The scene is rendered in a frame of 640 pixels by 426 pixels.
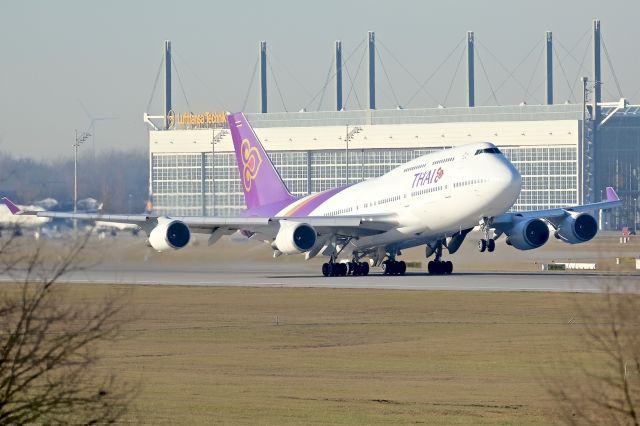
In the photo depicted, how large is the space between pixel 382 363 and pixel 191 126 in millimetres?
147767

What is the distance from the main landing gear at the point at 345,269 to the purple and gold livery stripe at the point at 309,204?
5.01 metres

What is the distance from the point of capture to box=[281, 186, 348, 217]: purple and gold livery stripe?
227 ft

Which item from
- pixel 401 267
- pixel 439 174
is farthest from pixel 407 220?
pixel 401 267

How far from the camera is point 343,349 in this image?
1246 inches

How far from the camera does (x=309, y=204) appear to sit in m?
69.4

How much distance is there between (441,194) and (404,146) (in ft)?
344

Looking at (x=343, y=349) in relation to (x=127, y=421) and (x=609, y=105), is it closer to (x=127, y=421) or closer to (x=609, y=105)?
(x=127, y=421)

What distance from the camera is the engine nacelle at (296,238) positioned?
200 ft

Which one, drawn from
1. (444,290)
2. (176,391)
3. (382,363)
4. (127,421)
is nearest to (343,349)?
(382,363)

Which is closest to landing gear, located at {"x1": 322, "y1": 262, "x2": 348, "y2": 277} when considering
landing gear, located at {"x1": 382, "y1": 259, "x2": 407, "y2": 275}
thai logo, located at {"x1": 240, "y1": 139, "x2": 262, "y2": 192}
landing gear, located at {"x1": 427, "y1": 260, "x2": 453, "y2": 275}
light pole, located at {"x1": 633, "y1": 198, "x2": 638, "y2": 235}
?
landing gear, located at {"x1": 382, "y1": 259, "x2": 407, "y2": 275}

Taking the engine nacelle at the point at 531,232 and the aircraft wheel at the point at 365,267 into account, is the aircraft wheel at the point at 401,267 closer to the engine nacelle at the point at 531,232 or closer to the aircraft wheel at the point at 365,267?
the aircraft wheel at the point at 365,267

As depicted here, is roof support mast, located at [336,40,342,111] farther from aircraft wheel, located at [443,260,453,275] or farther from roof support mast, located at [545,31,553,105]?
aircraft wheel, located at [443,260,453,275]

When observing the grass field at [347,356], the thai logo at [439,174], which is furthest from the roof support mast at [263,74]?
the grass field at [347,356]

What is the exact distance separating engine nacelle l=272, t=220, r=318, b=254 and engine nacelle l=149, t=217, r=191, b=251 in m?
4.40
